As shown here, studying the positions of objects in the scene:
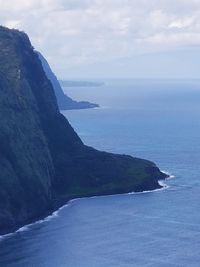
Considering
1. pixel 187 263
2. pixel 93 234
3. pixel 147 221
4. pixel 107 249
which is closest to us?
pixel 187 263

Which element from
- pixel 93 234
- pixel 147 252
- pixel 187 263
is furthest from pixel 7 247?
pixel 187 263

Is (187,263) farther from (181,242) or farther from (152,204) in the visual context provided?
(152,204)

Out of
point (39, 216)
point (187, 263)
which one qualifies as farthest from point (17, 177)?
point (187, 263)

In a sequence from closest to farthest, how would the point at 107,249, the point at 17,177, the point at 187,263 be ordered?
the point at 187,263 → the point at 107,249 → the point at 17,177

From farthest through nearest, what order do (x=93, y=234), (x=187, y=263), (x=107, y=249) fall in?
(x=93, y=234) < (x=107, y=249) < (x=187, y=263)

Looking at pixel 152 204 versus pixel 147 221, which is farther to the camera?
pixel 152 204

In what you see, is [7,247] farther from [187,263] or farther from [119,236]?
[187,263]

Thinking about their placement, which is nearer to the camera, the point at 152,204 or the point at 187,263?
the point at 187,263

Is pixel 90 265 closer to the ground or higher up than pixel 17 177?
closer to the ground

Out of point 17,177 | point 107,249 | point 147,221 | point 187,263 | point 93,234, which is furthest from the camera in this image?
point 17,177
